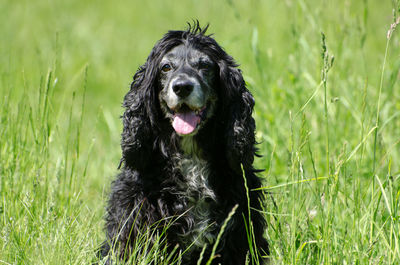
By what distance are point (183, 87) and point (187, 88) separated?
25 mm

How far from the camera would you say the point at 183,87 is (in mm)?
3645

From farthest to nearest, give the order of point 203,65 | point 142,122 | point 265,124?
point 265,124 < point 142,122 < point 203,65

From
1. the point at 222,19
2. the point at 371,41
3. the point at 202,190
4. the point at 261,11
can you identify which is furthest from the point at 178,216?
the point at 371,41

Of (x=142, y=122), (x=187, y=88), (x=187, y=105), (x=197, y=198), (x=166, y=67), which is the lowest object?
(x=197, y=198)

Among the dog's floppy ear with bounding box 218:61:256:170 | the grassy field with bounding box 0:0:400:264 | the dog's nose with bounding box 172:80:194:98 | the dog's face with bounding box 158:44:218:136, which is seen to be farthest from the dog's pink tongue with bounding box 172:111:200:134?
the grassy field with bounding box 0:0:400:264

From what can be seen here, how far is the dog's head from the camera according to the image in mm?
3832

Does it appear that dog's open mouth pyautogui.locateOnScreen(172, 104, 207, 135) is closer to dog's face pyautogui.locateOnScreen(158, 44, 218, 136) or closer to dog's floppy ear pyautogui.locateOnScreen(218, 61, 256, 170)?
dog's face pyautogui.locateOnScreen(158, 44, 218, 136)

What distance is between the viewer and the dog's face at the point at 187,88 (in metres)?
3.68

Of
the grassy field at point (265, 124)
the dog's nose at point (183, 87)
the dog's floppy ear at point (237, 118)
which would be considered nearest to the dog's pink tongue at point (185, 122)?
the dog's nose at point (183, 87)

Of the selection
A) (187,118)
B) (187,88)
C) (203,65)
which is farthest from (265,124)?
(187,88)

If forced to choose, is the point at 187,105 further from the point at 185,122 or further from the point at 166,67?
the point at 166,67

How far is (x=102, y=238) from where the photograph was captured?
14.5 ft

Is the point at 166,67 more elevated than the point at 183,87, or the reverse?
the point at 166,67

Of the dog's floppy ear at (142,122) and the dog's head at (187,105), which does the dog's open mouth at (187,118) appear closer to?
the dog's head at (187,105)
